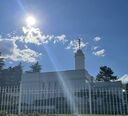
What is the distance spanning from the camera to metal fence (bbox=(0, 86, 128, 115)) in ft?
36.4

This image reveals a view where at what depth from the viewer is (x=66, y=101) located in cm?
1270

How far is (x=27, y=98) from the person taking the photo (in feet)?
41.9

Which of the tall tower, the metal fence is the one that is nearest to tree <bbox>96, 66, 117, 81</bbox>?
the tall tower

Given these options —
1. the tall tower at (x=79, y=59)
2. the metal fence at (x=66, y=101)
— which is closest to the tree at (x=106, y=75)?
the tall tower at (x=79, y=59)

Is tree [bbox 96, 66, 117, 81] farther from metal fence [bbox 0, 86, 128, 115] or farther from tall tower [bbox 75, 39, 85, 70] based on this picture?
metal fence [bbox 0, 86, 128, 115]

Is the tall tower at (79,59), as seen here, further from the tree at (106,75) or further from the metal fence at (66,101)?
the metal fence at (66,101)

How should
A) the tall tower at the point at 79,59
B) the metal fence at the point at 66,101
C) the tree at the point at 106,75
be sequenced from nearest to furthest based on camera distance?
1. the metal fence at the point at 66,101
2. the tall tower at the point at 79,59
3. the tree at the point at 106,75

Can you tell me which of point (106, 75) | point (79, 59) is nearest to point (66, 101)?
point (79, 59)

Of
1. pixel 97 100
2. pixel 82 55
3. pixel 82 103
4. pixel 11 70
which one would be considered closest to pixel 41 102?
pixel 82 103

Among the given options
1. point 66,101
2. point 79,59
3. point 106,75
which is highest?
point 79,59

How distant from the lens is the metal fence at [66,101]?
36.4 feet

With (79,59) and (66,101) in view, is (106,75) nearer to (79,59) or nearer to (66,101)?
(79,59)

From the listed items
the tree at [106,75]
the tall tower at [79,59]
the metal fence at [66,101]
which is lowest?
the metal fence at [66,101]

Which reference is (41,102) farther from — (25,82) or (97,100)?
(25,82)
